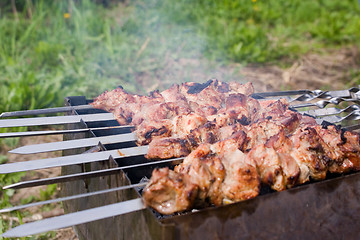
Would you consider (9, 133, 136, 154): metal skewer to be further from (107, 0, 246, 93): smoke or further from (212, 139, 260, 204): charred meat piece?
→ (107, 0, 246, 93): smoke

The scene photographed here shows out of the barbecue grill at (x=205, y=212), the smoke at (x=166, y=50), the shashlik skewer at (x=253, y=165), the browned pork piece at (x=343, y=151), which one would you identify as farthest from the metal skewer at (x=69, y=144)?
the smoke at (x=166, y=50)

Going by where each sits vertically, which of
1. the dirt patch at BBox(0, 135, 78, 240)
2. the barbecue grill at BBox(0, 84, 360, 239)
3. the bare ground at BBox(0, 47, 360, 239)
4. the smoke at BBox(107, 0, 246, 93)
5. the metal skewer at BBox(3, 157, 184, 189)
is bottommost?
the dirt patch at BBox(0, 135, 78, 240)

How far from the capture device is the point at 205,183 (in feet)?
6.00

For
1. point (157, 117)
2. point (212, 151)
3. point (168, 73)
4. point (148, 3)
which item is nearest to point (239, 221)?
point (212, 151)

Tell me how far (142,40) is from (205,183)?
223 inches

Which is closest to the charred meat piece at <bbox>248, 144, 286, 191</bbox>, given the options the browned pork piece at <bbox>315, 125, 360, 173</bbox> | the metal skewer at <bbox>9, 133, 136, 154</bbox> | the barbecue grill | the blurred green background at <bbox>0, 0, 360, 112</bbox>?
the barbecue grill

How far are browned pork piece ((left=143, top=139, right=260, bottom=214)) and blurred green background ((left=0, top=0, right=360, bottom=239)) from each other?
2.90 m

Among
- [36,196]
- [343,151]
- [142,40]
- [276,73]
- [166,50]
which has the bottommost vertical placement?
[36,196]

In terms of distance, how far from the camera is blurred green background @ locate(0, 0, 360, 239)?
18.8ft

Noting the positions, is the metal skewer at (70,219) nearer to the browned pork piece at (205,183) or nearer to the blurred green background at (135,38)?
the browned pork piece at (205,183)

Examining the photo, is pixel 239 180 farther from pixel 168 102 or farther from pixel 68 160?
pixel 168 102

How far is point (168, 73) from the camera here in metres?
6.51

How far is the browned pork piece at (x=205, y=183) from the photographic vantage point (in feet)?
5.61

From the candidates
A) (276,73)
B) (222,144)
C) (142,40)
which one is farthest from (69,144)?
(276,73)
